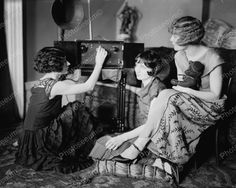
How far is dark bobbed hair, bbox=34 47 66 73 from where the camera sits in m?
2.31

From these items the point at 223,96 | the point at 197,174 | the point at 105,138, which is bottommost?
the point at 197,174

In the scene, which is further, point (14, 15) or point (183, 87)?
point (14, 15)

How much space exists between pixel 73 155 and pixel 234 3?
11.8ft

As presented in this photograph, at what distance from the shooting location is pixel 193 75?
88.7 inches

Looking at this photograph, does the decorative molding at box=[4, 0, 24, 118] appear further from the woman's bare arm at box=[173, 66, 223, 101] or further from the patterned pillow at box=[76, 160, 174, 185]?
the woman's bare arm at box=[173, 66, 223, 101]

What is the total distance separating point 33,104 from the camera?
238cm

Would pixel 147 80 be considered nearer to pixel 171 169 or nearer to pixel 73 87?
pixel 73 87

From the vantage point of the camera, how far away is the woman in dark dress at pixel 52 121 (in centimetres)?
230

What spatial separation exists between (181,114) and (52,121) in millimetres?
1043

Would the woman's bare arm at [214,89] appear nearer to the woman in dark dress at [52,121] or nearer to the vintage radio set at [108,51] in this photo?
the vintage radio set at [108,51]

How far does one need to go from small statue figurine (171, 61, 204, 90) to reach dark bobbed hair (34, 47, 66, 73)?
988 millimetres

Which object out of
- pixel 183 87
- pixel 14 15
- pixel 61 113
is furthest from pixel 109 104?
pixel 14 15

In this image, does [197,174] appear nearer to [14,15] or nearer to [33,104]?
[33,104]

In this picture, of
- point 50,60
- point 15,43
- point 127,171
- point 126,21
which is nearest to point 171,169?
point 127,171
